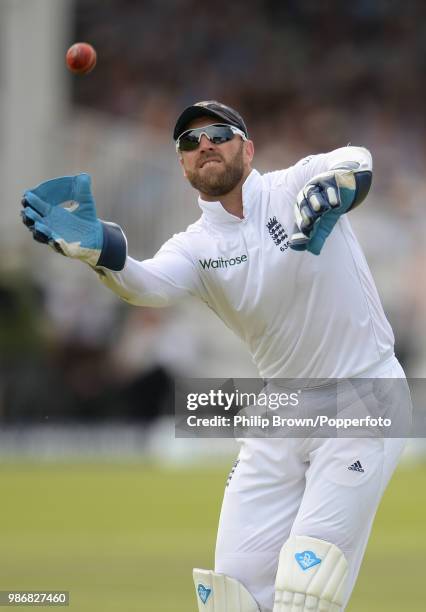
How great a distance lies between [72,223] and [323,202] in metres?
0.94

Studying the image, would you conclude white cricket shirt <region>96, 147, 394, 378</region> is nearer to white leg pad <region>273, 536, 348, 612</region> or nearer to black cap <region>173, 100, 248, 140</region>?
black cap <region>173, 100, 248, 140</region>

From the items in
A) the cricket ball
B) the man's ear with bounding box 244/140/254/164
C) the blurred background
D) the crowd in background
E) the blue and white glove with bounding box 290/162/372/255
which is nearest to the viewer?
the blue and white glove with bounding box 290/162/372/255

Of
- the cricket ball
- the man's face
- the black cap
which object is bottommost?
the man's face

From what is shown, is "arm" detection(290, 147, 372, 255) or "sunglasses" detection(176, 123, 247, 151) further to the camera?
"sunglasses" detection(176, 123, 247, 151)

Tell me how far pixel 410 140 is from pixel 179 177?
382cm

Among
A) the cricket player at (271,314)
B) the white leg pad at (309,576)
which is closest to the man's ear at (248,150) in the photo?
the cricket player at (271,314)

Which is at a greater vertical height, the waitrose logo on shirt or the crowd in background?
the crowd in background

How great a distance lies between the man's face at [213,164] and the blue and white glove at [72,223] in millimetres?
500

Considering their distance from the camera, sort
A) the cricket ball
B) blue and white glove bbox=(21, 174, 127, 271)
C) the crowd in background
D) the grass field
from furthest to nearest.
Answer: the crowd in background → the grass field → the cricket ball → blue and white glove bbox=(21, 174, 127, 271)

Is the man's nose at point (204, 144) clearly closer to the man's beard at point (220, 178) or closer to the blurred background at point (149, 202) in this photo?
the man's beard at point (220, 178)

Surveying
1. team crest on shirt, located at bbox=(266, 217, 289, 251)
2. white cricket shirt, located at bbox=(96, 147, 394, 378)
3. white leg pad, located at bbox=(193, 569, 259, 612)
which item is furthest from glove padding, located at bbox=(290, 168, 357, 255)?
white leg pad, located at bbox=(193, 569, 259, 612)

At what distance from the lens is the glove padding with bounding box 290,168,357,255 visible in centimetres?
511

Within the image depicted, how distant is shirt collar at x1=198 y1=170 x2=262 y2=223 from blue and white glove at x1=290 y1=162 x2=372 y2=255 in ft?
1.92

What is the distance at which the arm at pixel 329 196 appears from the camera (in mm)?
5113
